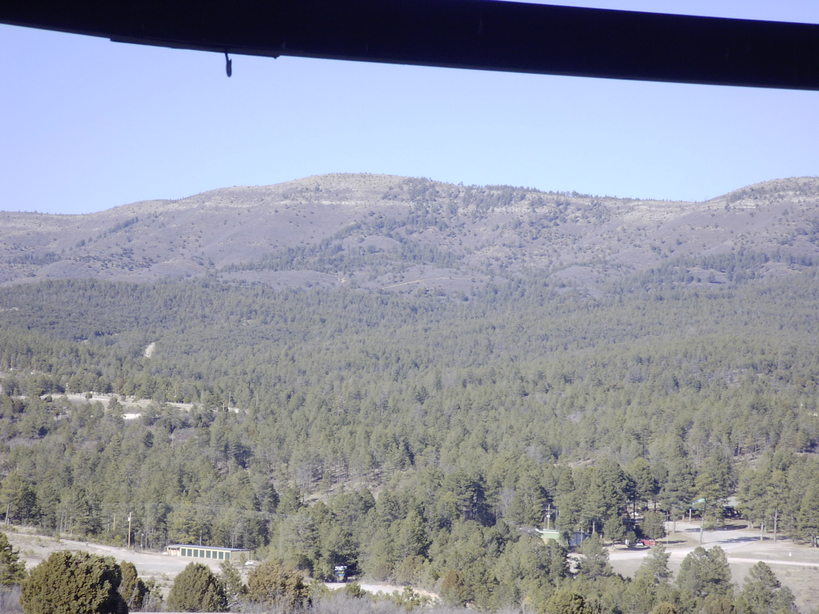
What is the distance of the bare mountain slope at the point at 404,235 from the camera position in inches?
4636

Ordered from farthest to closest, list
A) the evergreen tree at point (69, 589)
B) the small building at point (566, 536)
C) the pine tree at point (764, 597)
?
1. the small building at point (566, 536)
2. the pine tree at point (764, 597)
3. the evergreen tree at point (69, 589)

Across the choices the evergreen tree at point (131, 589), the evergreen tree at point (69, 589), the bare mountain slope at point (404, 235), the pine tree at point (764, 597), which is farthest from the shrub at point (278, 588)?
the bare mountain slope at point (404, 235)

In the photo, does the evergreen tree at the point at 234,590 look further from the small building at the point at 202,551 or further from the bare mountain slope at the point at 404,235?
the bare mountain slope at the point at 404,235

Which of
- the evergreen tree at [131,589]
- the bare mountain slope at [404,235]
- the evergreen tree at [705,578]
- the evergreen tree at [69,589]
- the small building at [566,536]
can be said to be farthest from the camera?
the bare mountain slope at [404,235]

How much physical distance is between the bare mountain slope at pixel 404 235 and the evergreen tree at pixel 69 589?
3983 inches

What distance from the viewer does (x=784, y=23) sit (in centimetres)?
200

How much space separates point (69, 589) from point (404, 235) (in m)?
131

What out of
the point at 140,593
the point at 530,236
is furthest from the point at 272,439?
the point at 530,236

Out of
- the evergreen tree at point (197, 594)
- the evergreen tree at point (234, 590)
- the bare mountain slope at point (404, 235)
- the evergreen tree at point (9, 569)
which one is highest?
the bare mountain slope at point (404, 235)

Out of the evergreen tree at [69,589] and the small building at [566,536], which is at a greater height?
the evergreen tree at [69,589]

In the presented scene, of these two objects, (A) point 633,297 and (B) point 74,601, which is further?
(A) point 633,297

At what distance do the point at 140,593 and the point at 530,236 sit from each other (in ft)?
416

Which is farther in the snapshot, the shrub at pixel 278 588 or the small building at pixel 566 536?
the small building at pixel 566 536

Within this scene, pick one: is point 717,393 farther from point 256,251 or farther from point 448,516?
point 256,251
